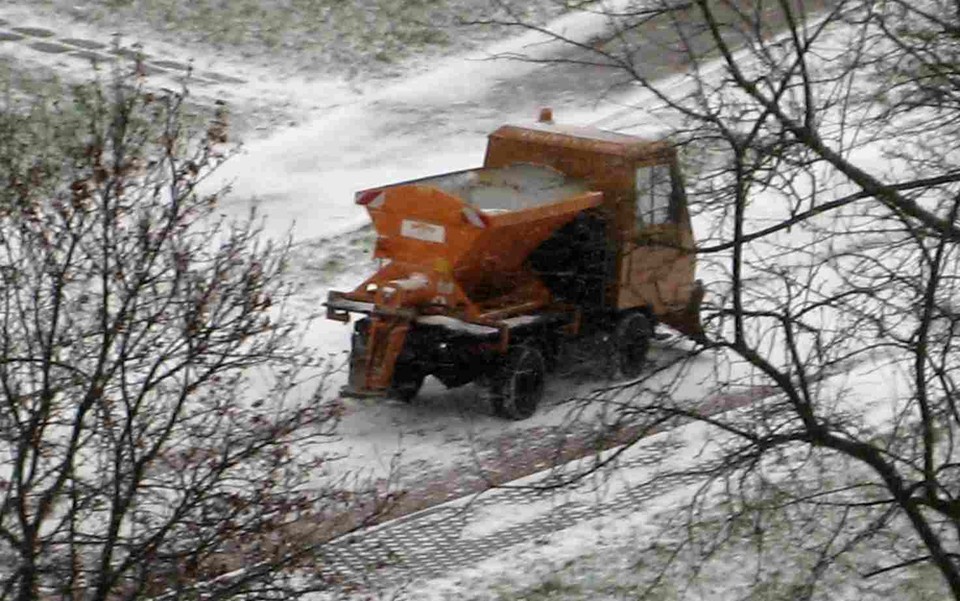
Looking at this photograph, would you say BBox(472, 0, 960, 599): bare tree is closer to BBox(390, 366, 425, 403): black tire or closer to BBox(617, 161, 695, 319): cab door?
BBox(617, 161, 695, 319): cab door

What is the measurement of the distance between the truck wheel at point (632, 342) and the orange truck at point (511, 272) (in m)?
0.02

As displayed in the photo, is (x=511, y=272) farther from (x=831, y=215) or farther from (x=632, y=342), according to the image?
(x=831, y=215)

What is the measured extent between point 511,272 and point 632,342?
1.47m

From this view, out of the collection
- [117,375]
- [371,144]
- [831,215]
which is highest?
[371,144]

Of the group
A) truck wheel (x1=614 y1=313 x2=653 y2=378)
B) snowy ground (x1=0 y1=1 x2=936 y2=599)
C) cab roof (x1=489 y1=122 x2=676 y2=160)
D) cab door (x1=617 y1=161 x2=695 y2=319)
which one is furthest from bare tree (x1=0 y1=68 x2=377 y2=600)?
truck wheel (x1=614 y1=313 x2=653 y2=378)

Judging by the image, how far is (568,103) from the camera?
25625 mm

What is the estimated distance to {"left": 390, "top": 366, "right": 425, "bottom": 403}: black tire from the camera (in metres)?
15.0

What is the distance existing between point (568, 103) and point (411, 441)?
11.9 m

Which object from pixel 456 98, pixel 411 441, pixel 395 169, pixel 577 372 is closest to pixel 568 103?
pixel 456 98

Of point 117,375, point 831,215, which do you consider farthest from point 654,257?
point 117,375

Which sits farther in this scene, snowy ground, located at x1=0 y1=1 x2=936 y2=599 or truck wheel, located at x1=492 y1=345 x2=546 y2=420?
truck wheel, located at x1=492 y1=345 x2=546 y2=420

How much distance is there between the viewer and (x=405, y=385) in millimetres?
15211

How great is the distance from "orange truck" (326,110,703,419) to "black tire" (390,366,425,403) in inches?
0.5

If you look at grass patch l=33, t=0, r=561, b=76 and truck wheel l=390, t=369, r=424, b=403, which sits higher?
grass patch l=33, t=0, r=561, b=76
